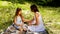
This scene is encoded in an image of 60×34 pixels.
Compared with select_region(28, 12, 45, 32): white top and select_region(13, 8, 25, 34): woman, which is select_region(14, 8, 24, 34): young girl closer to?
select_region(13, 8, 25, 34): woman

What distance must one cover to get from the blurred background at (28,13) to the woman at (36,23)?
0.10 metres

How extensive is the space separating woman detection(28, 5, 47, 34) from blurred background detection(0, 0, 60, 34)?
0.10 m

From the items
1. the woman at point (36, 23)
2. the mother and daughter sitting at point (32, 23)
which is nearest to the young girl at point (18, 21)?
the mother and daughter sitting at point (32, 23)

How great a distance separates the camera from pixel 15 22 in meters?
6.42

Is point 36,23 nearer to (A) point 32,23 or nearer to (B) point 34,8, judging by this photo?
(A) point 32,23

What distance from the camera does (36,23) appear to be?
21.0 feet

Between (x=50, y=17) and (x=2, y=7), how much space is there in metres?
1.00

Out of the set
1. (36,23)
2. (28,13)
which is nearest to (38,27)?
(36,23)

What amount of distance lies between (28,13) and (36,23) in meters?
0.29

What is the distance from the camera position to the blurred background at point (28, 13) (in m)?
6.49

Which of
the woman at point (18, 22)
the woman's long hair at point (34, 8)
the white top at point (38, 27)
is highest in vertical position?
the woman's long hair at point (34, 8)

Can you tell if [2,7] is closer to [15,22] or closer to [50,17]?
[15,22]

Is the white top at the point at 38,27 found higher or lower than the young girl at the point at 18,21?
lower

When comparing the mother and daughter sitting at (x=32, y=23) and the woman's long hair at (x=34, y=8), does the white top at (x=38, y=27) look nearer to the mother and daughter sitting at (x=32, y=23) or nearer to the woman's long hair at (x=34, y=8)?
the mother and daughter sitting at (x=32, y=23)
